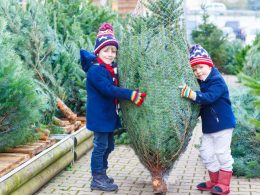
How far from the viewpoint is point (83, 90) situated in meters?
8.58

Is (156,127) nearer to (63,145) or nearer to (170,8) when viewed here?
(170,8)

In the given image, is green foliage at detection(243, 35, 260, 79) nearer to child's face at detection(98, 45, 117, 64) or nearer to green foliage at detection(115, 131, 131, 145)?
green foliage at detection(115, 131, 131, 145)

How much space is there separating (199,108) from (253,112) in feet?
5.54

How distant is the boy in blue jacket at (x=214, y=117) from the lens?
552cm


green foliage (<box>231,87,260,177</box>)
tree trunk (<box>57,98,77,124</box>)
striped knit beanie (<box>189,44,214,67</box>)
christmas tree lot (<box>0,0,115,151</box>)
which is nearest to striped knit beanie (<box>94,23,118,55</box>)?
striped knit beanie (<box>189,44,214,67</box>)

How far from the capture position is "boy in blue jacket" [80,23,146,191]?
561cm

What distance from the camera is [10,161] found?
579 cm

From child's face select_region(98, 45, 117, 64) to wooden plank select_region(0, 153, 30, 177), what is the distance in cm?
134

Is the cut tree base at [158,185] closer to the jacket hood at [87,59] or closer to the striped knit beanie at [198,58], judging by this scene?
the striped knit beanie at [198,58]

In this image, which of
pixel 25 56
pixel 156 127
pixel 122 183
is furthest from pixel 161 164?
pixel 25 56

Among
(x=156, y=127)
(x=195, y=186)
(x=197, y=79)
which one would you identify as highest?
(x=197, y=79)

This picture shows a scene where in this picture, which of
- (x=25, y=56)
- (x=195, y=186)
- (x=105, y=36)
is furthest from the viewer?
(x=25, y=56)

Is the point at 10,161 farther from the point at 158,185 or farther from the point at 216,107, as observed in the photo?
the point at 216,107

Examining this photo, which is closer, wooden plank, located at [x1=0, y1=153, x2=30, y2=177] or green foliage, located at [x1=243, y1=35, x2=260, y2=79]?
wooden plank, located at [x1=0, y1=153, x2=30, y2=177]
